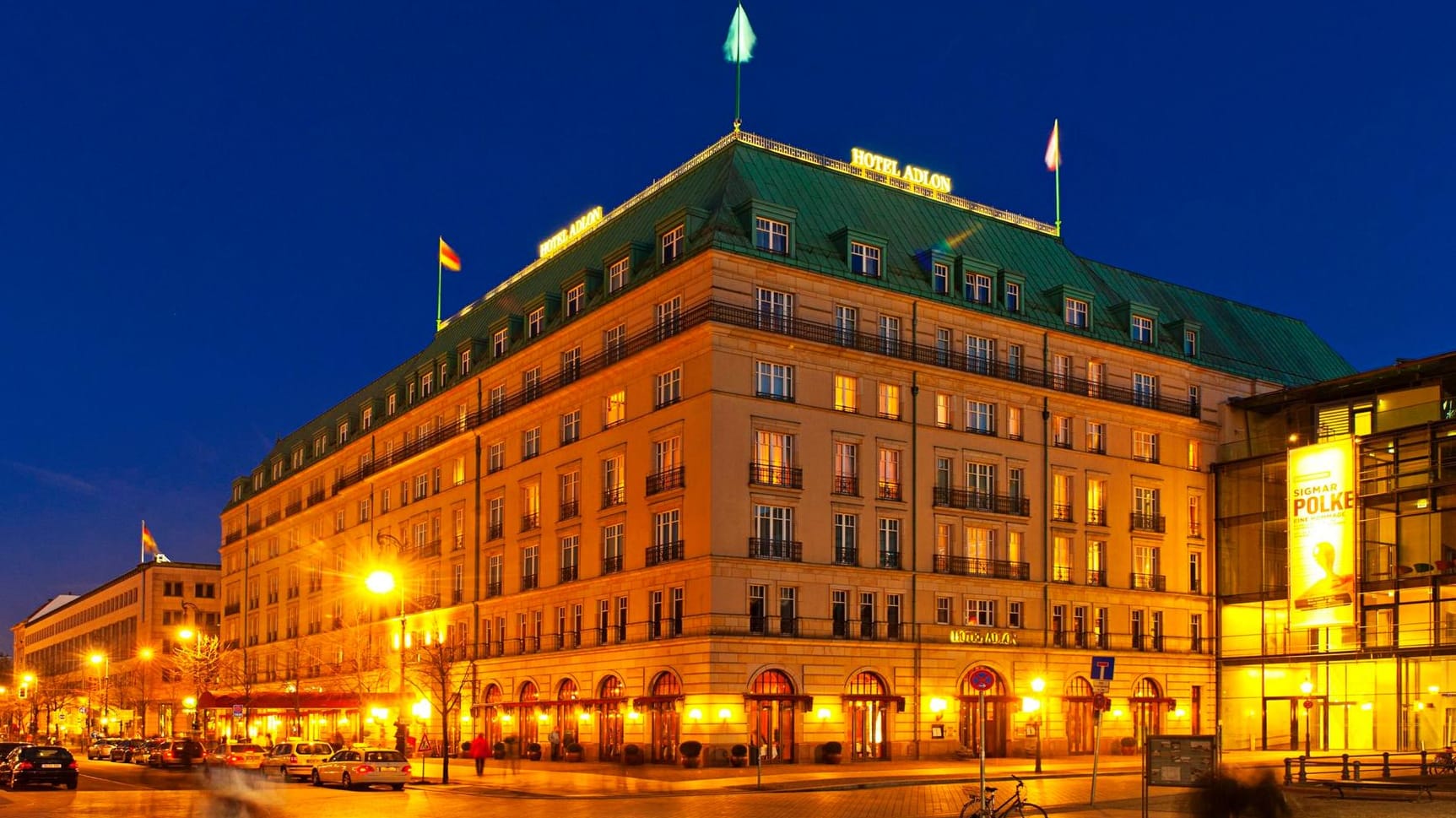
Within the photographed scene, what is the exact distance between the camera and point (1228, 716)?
7994cm

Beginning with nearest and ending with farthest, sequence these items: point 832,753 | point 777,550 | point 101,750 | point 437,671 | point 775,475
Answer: point 832,753, point 777,550, point 775,475, point 437,671, point 101,750

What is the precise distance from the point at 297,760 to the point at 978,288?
39762 mm

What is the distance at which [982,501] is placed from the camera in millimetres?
72750

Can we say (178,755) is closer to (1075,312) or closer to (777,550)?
(777,550)

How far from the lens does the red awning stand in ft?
287

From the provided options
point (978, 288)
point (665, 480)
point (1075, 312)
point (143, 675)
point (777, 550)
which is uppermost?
point (978, 288)

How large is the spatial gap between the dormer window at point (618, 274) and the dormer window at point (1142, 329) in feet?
96.2

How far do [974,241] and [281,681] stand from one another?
69.0 meters

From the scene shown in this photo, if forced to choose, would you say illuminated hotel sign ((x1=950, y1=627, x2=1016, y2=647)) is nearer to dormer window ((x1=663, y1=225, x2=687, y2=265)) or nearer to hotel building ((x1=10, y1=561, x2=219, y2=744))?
dormer window ((x1=663, y1=225, x2=687, y2=265))

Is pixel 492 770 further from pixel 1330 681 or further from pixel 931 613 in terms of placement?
pixel 1330 681

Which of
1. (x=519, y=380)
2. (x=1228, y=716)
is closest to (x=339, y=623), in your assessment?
(x=519, y=380)

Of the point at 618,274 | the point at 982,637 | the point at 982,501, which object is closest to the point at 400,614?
the point at 618,274

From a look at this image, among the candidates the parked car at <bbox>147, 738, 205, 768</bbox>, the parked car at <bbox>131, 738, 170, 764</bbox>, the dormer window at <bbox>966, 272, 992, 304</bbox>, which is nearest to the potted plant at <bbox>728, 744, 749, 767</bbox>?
the dormer window at <bbox>966, 272, 992, 304</bbox>

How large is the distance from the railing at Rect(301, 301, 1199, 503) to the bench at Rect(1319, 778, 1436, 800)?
32.6 metres
